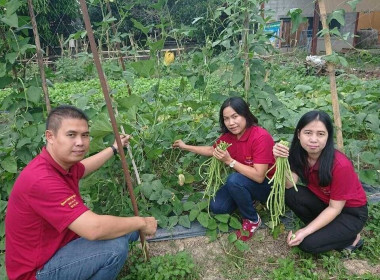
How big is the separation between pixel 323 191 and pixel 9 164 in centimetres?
208

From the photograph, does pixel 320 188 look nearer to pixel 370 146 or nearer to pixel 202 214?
pixel 202 214

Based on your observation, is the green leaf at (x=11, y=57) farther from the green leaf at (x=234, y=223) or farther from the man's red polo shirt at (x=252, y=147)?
the green leaf at (x=234, y=223)

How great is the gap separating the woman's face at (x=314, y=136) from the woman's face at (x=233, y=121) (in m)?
0.41

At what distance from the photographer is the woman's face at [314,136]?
6.97 ft

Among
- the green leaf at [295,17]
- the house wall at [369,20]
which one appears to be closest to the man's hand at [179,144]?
the green leaf at [295,17]

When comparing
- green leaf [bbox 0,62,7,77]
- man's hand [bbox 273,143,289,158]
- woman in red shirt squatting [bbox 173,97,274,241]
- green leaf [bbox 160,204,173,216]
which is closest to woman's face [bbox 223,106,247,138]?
woman in red shirt squatting [bbox 173,97,274,241]

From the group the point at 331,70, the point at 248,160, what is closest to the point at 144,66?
the point at 248,160

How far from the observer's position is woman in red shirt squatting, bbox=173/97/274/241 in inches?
93.5

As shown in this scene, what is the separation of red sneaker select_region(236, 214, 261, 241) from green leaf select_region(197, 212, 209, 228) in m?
0.24

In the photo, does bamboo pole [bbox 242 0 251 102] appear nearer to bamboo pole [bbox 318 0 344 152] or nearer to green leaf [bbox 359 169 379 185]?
bamboo pole [bbox 318 0 344 152]

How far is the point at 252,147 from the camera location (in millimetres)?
2434

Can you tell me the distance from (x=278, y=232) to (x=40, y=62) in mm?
Answer: 1993

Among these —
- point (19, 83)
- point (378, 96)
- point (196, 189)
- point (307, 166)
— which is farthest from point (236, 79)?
point (378, 96)

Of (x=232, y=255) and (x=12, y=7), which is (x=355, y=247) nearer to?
(x=232, y=255)
